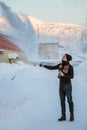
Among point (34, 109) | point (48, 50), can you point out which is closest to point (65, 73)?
point (34, 109)

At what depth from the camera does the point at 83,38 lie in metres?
176

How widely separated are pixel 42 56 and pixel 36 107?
79.0 metres

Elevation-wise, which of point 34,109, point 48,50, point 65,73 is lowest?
point 48,50

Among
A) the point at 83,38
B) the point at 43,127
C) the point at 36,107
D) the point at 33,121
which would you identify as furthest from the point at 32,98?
the point at 83,38

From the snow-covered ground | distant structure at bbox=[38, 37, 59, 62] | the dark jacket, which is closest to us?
the snow-covered ground

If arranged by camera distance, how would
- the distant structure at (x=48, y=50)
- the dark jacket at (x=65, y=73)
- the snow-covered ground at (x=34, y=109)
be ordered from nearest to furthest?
the snow-covered ground at (x=34, y=109)
the dark jacket at (x=65, y=73)
the distant structure at (x=48, y=50)

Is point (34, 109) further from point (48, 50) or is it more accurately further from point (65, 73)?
point (48, 50)

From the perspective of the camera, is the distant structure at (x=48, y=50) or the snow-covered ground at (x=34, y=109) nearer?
the snow-covered ground at (x=34, y=109)

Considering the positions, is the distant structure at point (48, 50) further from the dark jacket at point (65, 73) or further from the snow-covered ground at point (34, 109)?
the dark jacket at point (65, 73)

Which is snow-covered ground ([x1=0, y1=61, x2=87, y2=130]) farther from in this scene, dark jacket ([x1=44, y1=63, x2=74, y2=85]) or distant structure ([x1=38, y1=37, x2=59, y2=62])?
distant structure ([x1=38, y1=37, x2=59, y2=62])

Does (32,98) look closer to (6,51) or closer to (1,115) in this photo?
(1,115)

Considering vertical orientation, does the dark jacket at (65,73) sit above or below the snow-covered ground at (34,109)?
above

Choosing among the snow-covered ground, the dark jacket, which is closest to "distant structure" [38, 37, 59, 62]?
the snow-covered ground

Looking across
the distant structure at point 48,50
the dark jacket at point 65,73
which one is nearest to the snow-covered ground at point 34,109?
the dark jacket at point 65,73
